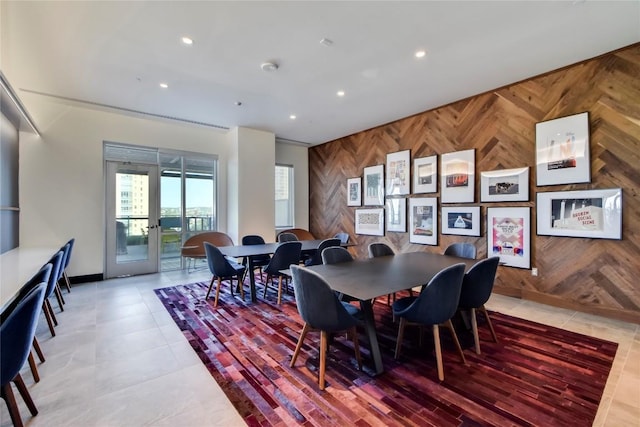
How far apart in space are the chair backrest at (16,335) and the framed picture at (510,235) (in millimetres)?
5127

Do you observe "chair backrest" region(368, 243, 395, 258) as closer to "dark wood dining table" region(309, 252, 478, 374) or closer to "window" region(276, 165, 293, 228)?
"dark wood dining table" region(309, 252, 478, 374)

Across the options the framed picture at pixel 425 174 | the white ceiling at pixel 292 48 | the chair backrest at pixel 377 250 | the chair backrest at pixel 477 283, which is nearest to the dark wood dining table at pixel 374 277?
the chair backrest at pixel 477 283

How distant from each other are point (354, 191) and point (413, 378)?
485cm

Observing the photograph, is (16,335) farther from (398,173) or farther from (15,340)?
(398,173)

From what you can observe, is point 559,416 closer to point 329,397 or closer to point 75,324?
point 329,397

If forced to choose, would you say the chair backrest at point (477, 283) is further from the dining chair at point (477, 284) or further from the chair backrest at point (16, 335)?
the chair backrest at point (16, 335)

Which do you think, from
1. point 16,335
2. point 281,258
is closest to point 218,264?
point 281,258

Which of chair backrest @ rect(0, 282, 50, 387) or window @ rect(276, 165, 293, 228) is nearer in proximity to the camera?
chair backrest @ rect(0, 282, 50, 387)

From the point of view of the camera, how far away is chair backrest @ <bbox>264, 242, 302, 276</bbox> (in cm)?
402

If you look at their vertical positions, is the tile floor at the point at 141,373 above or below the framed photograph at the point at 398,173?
below

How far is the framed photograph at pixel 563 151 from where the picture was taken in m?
3.54

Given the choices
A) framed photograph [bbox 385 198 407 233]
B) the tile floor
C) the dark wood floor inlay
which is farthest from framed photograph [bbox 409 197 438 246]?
the dark wood floor inlay

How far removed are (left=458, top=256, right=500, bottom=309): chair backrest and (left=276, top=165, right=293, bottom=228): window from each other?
18.5ft

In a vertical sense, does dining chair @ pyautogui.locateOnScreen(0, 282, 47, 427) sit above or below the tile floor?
above
